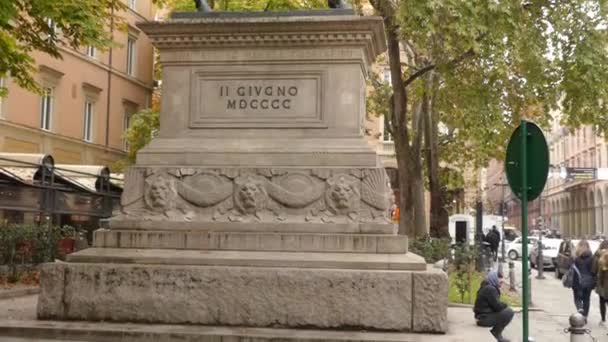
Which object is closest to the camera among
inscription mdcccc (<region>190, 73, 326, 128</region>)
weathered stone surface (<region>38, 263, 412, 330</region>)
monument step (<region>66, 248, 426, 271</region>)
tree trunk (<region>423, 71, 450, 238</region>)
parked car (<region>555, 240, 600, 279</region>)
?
weathered stone surface (<region>38, 263, 412, 330</region>)

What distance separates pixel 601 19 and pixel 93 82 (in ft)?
90.8

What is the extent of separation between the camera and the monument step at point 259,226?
943 centimetres

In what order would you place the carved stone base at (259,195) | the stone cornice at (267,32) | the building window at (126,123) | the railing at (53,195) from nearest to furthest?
the carved stone base at (259,195) → the stone cornice at (267,32) → the railing at (53,195) → the building window at (126,123)

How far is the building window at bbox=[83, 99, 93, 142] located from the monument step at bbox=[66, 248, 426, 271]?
3242cm

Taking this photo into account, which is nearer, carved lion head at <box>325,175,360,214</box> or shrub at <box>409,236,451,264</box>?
carved lion head at <box>325,175,360,214</box>

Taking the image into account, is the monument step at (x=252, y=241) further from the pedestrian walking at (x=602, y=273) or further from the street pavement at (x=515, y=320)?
the pedestrian walking at (x=602, y=273)

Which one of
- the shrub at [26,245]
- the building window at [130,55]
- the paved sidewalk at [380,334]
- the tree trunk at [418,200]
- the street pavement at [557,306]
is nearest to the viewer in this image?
the paved sidewalk at [380,334]

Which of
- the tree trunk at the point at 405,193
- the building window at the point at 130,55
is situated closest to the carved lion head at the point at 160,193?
the tree trunk at the point at 405,193

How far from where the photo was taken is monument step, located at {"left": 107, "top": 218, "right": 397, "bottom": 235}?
30.9ft

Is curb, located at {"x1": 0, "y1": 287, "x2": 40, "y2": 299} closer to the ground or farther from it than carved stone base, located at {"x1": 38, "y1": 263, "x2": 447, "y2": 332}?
closer to the ground

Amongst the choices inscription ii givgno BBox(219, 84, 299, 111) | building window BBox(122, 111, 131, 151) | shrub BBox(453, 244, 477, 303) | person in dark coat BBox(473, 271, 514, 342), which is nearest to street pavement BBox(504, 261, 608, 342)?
shrub BBox(453, 244, 477, 303)

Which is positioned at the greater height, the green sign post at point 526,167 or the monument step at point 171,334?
the green sign post at point 526,167

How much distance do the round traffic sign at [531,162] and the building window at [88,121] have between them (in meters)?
35.5

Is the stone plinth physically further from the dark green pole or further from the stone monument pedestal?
the dark green pole
